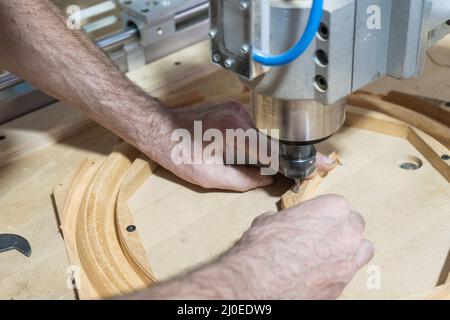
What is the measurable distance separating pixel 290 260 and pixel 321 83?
0.82 ft

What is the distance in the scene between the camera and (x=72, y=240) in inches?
48.0

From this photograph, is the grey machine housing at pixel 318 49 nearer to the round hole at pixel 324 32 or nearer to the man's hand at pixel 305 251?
the round hole at pixel 324 32

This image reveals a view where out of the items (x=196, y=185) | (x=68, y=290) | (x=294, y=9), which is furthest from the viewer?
(x=196, y=185)

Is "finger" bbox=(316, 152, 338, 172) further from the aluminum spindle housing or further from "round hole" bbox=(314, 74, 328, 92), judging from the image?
"round hole" bbox=(314, 74, 328, 92)

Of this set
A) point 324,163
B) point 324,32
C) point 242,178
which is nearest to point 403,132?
point 324,163

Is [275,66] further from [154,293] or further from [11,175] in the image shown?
[11,175]

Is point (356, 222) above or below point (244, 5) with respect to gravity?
below

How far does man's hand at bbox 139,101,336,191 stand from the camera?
131 centimetres

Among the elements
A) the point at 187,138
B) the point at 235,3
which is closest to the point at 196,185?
the point at 187,138

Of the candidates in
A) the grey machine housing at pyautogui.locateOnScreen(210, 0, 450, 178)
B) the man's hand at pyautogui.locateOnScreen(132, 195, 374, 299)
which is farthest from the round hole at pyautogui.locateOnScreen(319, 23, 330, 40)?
the man's hand at pyautogui.locateOnScreen(132, 195, 374, 299)

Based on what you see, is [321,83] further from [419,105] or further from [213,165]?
[419,105]

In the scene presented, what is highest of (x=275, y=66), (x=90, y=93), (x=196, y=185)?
(x=275, y=66)

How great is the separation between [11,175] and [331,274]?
708 millimetres

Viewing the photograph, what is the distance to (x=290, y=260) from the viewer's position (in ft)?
3.24
